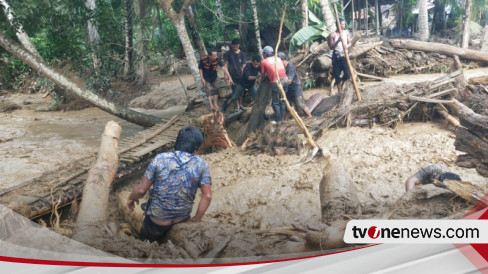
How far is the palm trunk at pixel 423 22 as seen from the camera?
1719 mm

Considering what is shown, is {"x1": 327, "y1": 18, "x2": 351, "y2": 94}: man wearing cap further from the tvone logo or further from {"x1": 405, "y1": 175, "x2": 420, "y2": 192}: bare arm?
the tvone logo

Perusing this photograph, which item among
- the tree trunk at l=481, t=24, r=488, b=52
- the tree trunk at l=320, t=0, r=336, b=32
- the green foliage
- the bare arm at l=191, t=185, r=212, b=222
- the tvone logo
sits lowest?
the tvone logo

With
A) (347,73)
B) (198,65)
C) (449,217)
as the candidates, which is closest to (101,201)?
(198,65)

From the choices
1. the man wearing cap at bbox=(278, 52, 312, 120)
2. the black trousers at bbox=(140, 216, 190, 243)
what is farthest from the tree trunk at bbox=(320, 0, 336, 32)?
the black trousers at bbox=(140, 216, 190, 243)

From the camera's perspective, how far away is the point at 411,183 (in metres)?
1.55

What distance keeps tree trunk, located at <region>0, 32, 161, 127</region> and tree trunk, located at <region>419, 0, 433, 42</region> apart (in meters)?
1.73

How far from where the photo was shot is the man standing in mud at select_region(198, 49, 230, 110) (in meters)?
2.17

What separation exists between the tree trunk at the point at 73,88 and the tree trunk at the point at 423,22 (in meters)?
1.73

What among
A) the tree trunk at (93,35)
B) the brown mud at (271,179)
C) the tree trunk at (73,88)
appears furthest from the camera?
the tree trunk at (93,35)

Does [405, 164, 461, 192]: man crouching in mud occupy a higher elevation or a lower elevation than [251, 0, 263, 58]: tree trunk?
lower

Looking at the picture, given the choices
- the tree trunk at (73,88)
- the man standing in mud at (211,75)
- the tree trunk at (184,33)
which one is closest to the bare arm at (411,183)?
the man standing in mud at (211,75)

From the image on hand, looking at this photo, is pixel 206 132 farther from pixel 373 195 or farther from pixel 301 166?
pixel 373 195

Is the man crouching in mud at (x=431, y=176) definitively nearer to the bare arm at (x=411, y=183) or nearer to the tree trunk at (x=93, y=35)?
the bare arm at (x=411, y=183)

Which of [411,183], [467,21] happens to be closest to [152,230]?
[411,183]
